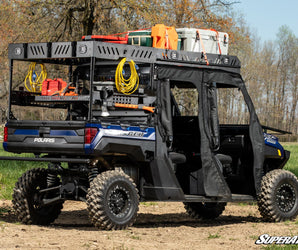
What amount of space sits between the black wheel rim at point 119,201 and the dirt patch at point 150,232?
27 cm

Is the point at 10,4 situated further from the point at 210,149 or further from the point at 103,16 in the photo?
the point at 210,149

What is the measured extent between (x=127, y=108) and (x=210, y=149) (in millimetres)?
1557

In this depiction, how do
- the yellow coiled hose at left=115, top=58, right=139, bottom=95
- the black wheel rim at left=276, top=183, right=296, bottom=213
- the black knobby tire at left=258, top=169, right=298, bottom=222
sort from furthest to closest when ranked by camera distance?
the black wheel rim at left=276, top=183, right=296, bottom=213, the black knobby tire at left=258, top=169, right=298, bottom=222, the yellow coiled hose at left=115, top=58, right=139, bottom=95

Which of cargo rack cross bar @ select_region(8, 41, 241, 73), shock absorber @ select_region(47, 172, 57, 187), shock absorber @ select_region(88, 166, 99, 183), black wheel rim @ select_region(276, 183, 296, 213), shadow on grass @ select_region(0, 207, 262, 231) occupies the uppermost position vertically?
cargo rack cross bar @ select_region(8, 41, 241, 73)

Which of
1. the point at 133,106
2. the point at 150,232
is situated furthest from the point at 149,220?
the point at 133,106

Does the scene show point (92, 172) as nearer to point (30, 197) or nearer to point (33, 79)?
point (30, 197)

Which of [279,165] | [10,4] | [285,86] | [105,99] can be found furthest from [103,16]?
[285,86]

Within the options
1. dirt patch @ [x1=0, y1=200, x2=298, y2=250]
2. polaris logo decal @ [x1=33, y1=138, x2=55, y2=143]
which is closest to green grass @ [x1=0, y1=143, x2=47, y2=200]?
dirt patch @ [x1=0, y1=200, x2=298, y2=250]

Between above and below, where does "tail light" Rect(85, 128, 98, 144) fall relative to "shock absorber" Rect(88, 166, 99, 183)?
above

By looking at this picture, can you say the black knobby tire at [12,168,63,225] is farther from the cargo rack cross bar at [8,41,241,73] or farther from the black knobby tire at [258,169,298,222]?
the black knobby tire at [258,169,298,222]

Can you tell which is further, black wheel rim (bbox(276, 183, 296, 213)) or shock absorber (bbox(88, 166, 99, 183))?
black wheel rim (bbox(276, 183, 296, 213))

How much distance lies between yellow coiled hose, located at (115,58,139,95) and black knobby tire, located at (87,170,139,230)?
1.11 meters

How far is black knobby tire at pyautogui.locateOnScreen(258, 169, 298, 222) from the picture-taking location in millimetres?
10859

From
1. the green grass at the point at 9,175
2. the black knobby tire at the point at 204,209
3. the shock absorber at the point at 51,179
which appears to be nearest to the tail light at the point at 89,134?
the shock absorber at the point at 51,179
